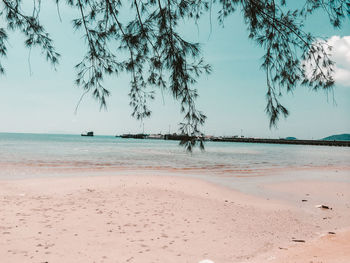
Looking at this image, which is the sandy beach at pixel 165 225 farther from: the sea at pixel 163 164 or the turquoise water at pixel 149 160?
the turquoise water at pixel 149 160

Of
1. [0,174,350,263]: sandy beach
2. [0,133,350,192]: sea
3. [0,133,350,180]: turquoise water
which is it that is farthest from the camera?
[0,133,350,180]: turquoise water

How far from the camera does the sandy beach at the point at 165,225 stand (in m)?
4.89

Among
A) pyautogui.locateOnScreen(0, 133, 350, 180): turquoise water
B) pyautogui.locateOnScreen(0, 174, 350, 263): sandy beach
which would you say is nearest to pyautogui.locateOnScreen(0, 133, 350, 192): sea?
pyautogui.locateOnScreen(0, 133, 350, 180): turquoise water

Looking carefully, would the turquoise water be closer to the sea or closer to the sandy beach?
the sea

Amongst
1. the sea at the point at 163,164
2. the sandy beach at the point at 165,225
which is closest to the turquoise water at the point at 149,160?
the sea at the point at 163,164

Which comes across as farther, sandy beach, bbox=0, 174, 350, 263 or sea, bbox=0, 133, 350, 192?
sea, bbox=0, 133, 350, 192

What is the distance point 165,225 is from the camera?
21.5ft

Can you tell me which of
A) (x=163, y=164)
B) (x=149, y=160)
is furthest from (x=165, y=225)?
(x=149, y=160)

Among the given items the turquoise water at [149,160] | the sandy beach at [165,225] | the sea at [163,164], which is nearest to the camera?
the sandy beach at [165,225]

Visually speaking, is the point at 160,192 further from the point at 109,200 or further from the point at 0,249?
the point at 0,249

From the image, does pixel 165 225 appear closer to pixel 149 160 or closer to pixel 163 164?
pixel 163 164

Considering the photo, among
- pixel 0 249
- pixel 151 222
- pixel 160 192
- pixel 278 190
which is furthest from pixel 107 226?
pixel 278 190

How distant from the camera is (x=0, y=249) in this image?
480 cm

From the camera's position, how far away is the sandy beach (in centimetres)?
489
